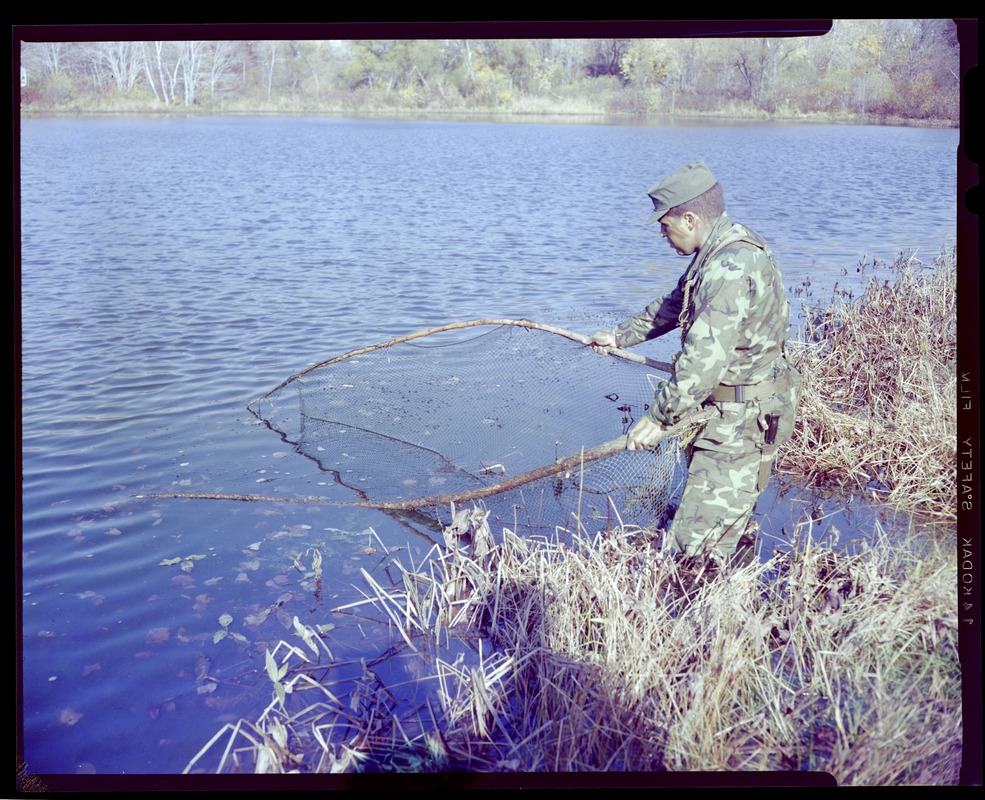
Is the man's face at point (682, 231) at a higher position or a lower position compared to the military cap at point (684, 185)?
lower

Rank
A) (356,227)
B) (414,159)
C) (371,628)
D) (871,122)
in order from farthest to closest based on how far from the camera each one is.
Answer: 1. (414,159)
2. (356,227)
3. (871,122)
4. (371,628)

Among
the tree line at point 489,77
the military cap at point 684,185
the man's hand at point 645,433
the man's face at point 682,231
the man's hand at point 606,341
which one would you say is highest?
the tree line at point 489,77

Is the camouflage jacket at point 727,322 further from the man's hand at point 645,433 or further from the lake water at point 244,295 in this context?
the lake water at point 244,295

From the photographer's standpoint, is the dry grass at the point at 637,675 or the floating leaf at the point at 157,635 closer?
the dry grass at the point at 637,675

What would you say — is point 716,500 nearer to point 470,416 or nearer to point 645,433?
point 645,433

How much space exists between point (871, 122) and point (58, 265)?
997 cm

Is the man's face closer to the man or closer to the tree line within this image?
the man

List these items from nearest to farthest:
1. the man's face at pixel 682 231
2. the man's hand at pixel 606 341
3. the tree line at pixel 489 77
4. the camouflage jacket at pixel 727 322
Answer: the camouflage jacket at pixel 727 322 < the man's face at pixel 682 231 < the man's hand at pixel 606 341 < the tree line at pixel 489 77

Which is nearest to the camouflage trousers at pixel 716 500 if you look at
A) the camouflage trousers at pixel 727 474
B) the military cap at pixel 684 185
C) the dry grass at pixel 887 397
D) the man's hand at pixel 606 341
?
the camouflage trousers at pixel 727 474

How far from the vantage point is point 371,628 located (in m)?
4.64

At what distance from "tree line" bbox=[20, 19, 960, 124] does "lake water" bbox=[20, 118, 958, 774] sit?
53.9 inches

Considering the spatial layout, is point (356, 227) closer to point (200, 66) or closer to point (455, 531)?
point (200, 66)

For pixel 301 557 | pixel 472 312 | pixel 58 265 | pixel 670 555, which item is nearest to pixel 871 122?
pixel 472 312

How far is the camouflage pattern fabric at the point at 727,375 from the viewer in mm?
4039
